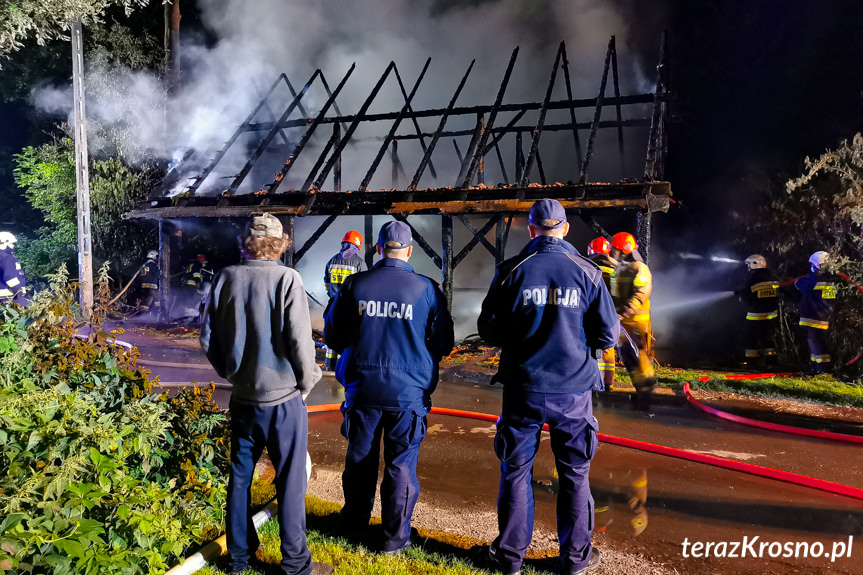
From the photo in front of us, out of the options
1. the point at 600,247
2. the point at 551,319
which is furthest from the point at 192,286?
the point at 551,319

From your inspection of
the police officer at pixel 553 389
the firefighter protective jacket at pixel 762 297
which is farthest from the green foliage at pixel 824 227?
the police officer at pixel 553 389

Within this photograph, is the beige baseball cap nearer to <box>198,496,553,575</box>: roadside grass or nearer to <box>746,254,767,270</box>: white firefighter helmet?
<box>198,496,553,575</box>: roadside grass

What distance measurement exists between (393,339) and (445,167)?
609 inches

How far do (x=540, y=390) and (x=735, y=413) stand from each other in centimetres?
477

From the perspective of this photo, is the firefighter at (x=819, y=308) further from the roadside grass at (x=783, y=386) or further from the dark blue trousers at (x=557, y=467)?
the dark blue trousers at (x=557, y=467)

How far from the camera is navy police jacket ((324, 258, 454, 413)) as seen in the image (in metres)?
3.17

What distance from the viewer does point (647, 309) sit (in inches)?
279

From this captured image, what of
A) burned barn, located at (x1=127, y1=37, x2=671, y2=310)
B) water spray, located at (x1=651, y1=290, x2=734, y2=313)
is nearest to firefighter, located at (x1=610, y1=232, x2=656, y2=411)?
burned barn, located at (x1=127, y1=37, x2=671, y2=310)

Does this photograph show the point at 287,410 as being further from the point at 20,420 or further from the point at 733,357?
the point at 733,357

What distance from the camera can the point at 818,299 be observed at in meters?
8.55

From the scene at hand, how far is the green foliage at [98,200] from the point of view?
55.1 ft

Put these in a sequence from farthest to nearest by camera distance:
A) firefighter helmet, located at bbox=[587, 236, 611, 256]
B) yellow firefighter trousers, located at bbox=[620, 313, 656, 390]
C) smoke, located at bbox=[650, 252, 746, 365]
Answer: smoke, located at bbox=[650, 252, 746, 365], firefighter helmet, located at bbox=[587, 236, 611, 256], yellow firefighter trousers, located at bbox=[620, 313, 656, 390]

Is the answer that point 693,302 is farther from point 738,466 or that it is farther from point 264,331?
point 264,331

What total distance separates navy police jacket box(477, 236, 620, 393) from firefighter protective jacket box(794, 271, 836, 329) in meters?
7.26
